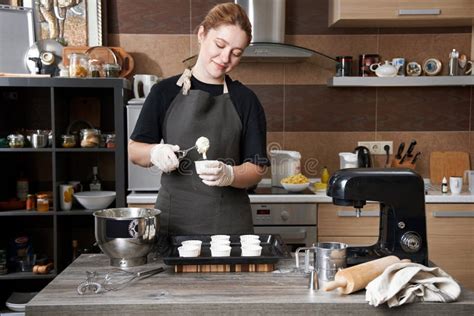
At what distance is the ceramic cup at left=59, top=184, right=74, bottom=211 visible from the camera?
3118 millimetres

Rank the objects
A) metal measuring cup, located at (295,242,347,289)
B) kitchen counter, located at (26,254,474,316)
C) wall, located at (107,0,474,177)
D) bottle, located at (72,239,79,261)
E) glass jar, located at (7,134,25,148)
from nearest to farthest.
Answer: kitchen counter, located at (26,254,474,316)
metal measuring cup, located at (295,242,347,289)
glass jar, located at (7,134,25,148)
bottle, located at (72,239,79,261)
wall, located at (107,0,474,177)

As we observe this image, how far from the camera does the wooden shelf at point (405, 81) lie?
327 cm

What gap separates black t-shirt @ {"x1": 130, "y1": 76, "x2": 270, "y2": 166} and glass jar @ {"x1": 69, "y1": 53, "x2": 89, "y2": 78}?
1.09m

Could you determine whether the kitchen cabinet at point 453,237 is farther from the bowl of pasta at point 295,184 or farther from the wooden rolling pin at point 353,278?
the wooden rolling pin at point 353,278

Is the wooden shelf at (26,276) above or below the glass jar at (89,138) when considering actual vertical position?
below

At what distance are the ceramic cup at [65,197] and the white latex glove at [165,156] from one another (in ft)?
4.65

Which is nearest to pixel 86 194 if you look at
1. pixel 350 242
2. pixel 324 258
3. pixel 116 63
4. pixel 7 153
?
pixel 7 153

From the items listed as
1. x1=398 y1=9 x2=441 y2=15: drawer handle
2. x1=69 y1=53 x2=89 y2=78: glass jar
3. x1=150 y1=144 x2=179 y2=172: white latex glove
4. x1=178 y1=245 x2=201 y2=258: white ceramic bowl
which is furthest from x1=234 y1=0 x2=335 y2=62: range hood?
x1=178 y1=245 x2=201 y2=258: white ceramic bowl

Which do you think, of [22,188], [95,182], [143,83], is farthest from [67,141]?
[143,83]

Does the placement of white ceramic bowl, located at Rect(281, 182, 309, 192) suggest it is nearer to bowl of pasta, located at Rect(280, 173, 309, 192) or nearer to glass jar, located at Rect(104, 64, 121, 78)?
bowl of pasta, located at Rect(280, 173, 309, 192)

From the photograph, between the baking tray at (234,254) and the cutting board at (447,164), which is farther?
the cutting board at (447,164)

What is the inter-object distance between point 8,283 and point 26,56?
1389 millimetres

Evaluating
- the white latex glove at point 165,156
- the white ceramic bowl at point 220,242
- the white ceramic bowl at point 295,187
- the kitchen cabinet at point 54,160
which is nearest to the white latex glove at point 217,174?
the white latex glove at point 165,156

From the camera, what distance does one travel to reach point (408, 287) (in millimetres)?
1337
